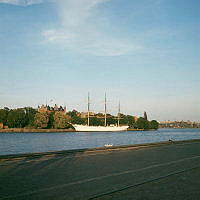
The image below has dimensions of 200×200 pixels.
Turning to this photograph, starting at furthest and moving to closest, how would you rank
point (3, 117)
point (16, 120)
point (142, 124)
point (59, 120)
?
point (142, 124) < point (59, 120) < point (16, 120) < point (3, 117)

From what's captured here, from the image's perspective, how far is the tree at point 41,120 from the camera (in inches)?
4929

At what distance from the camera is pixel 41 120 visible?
12588cm

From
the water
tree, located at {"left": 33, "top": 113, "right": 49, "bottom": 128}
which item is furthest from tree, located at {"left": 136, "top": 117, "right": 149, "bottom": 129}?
the water

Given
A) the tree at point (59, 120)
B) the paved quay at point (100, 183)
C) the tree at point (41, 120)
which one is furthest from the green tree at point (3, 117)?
the paved quay at point (100, 183)

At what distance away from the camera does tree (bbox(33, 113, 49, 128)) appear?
125206mm

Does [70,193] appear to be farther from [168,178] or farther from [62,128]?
[62,128]

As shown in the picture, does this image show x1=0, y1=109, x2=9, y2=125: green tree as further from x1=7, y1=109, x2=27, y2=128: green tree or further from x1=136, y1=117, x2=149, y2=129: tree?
x1=136, y1=117, x2=149, y2=129: tree

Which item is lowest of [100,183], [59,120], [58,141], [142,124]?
[100,183]

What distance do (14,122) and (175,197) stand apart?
124493 millimetres

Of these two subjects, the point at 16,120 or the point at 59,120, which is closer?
the point at 16,120

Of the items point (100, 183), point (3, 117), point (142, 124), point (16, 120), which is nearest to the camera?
point (100, 183)

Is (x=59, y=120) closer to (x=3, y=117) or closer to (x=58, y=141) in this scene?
(x=3, y=117)

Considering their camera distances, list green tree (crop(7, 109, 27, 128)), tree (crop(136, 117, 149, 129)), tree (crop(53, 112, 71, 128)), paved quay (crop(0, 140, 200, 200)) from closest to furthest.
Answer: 1. paved quay (crop(0, 140, 200, 200))
2. green tree (crop(7, 109, 27, 128))
3. tree (crop(53, 112, 71, 128))
4. tree (crop(136, 117, 149, 129))

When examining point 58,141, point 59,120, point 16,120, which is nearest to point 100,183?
point 58,141
